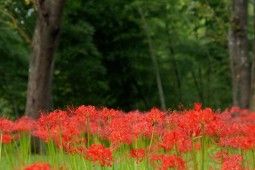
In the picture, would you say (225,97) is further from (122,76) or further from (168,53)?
(122,76)

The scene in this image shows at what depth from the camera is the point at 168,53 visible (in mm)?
36750

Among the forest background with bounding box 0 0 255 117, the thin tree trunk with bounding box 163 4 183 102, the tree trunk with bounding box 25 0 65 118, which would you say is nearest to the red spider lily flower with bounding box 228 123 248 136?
the tree trunk with bounding box 25 0 65 118

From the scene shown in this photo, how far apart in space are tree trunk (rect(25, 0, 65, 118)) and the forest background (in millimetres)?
6342

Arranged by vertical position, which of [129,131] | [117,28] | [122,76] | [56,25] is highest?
[117,28]

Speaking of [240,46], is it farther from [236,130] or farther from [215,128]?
[215,128]

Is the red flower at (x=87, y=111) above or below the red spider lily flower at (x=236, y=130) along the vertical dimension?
above

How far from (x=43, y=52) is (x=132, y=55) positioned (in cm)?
1953

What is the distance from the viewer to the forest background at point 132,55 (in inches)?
878

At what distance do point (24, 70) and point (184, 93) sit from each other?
18.5 metres

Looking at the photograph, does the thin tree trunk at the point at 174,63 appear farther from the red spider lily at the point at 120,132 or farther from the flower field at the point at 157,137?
the red spider lily at the point at 120,132

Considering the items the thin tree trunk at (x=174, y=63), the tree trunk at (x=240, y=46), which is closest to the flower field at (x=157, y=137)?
the tree trunk at (x=240, y=46)

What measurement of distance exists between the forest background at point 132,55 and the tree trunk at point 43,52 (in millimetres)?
6342

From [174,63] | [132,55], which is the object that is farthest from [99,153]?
[174,63]

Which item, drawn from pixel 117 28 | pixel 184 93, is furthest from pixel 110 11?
pixel 184 93
